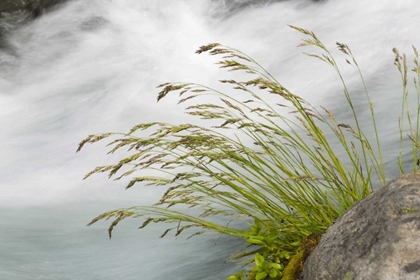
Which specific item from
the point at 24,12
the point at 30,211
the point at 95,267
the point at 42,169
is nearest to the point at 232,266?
the point at 95,267

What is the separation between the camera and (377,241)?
5.52 feet

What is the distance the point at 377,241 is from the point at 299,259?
0.52m

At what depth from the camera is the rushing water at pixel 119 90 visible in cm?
454

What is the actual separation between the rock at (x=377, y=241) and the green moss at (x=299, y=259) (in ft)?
0.52

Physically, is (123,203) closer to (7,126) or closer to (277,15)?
(7,126)

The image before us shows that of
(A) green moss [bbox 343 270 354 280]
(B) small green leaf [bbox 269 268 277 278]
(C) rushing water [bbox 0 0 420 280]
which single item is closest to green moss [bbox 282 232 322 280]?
(B) small green leaf [bbox 269 268 277 278]

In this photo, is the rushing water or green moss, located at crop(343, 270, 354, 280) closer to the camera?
green moss, located at crop(343, 270, 354, 280)

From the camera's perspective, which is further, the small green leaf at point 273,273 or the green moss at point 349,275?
the small green leaf at point 273,273

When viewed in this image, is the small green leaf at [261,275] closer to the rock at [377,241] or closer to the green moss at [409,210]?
the rock at [377,241]

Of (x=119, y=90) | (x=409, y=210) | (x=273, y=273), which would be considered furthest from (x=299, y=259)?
(x=119, y=90)

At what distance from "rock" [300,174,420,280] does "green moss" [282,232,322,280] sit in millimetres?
158

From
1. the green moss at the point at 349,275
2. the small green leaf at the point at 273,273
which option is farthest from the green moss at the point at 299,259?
the green moss at the point at 349,275

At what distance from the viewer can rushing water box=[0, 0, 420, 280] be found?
14.9 feet

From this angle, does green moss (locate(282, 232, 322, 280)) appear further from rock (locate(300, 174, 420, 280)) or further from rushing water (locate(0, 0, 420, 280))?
rushing water (locate(0, 0, 420, 280))
